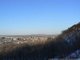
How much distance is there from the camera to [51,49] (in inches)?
1476

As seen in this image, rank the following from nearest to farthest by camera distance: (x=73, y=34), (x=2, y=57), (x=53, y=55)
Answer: (x=53, y=55) → (x=73, y=34) → (x=2, y=57)

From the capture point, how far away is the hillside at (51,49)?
→ 35112 millimetres

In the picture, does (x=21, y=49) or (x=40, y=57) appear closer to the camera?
(x=40, y=57)

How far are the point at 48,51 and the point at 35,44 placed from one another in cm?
500

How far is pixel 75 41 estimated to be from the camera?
119ft

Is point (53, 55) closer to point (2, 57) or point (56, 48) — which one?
point (56, 48)

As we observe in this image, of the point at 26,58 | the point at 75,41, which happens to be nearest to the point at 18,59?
the point at 26,58

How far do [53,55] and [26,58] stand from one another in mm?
3804

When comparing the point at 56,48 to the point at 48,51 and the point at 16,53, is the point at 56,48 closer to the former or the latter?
the point at 48,51

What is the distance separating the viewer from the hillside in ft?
115

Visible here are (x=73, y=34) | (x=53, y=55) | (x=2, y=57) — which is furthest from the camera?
(x=2, y=57)

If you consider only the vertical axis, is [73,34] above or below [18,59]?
above

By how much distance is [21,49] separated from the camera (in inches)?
1588

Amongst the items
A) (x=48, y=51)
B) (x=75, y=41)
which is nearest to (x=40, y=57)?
(x=48, y=51)
